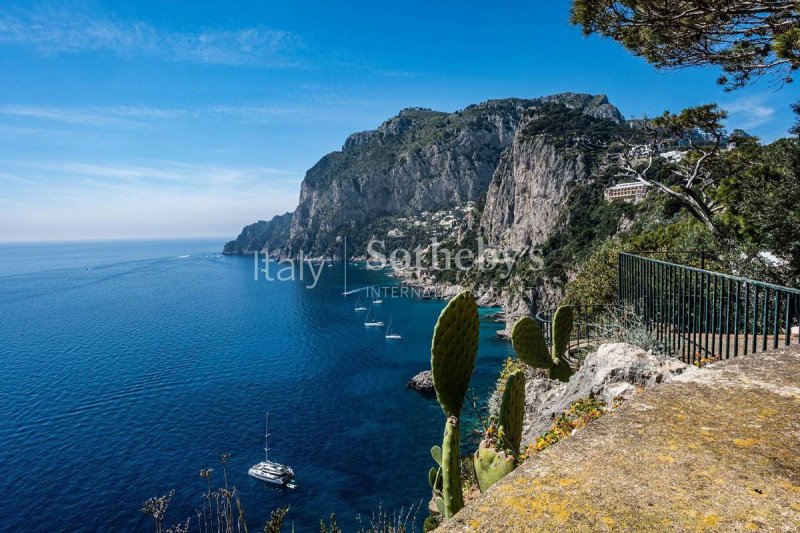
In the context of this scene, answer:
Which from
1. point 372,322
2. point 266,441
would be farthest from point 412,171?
point 266,441

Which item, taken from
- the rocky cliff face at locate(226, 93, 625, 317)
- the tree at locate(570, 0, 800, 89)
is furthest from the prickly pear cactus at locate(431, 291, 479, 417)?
the rocky cliff face at locate(226, 93, 625, 317)

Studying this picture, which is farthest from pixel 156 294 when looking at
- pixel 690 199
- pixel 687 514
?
pixel 687 514

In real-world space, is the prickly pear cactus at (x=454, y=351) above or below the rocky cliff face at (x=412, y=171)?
below

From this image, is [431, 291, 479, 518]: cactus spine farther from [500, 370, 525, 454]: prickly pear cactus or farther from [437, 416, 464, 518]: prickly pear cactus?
[500, 370, 525, 454]: prickly pear cactus

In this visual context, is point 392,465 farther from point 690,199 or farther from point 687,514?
point 687,514

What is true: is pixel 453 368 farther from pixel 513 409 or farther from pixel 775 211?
pixel 775 211

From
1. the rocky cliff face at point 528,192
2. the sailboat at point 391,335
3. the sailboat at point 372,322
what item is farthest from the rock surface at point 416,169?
the sailboat at point 391,335

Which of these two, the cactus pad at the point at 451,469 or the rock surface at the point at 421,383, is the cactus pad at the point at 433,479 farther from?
the rock surface at the point at 421,383
